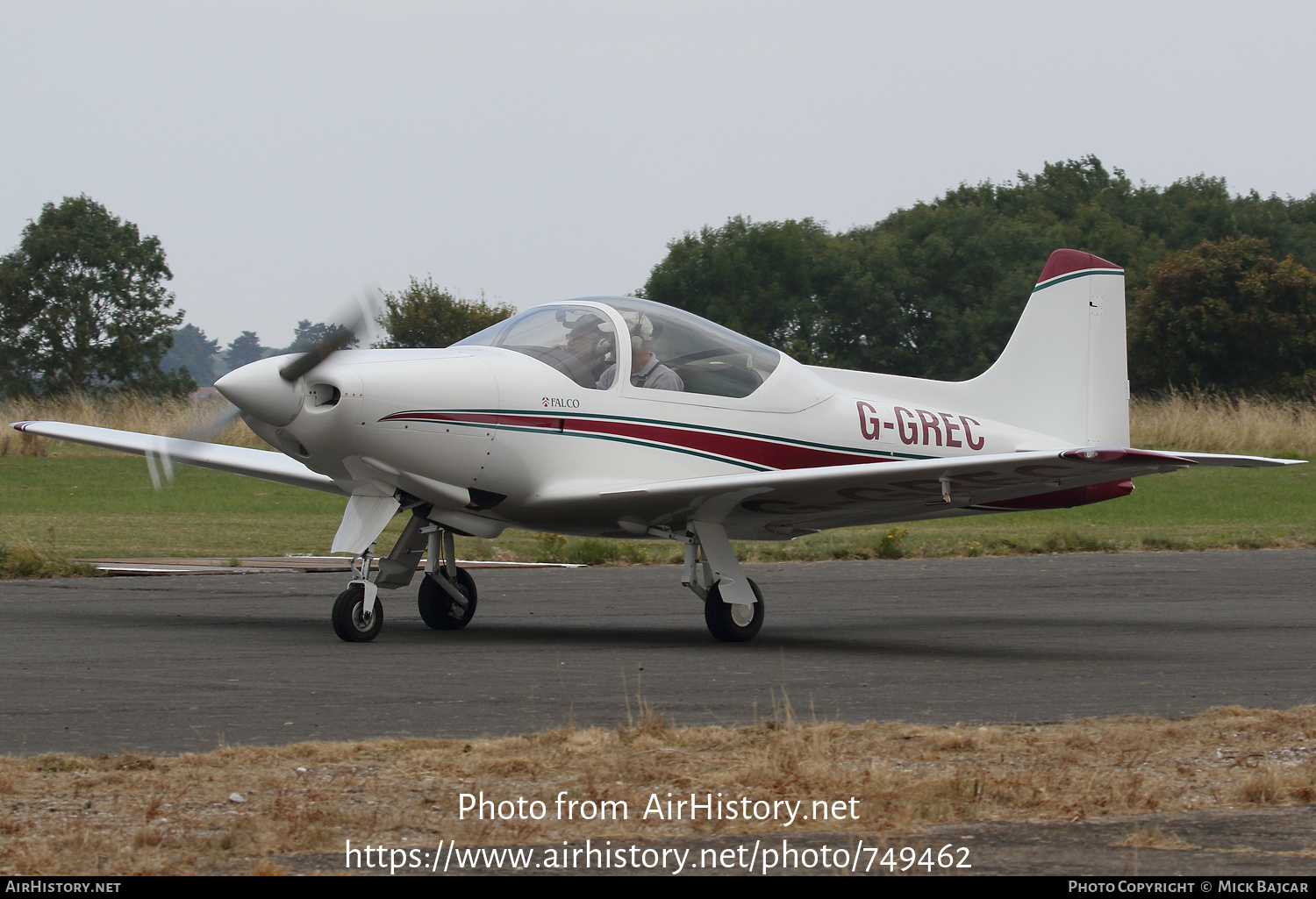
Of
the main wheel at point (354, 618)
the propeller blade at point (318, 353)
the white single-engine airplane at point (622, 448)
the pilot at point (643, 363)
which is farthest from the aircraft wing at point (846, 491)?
the propeller blade at point (318, 353)

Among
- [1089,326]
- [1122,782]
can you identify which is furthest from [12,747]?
[1089,326]

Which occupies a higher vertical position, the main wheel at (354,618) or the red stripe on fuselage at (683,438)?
the red stripe on fuselage at (683,438)

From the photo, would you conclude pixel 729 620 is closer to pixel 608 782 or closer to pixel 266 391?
pixel 266 391

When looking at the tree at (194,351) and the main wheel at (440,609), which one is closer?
the main wheel at (440,609)

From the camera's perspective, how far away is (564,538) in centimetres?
2069

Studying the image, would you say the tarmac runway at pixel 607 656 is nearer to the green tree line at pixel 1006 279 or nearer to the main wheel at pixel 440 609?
the main wheel at pixel 440 609

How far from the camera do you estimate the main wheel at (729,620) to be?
1040 cm

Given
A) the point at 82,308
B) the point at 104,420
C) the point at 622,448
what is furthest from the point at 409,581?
the point at 82,308

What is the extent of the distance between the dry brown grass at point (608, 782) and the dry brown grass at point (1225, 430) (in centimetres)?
3094

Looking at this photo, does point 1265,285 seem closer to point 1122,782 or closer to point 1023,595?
point 1023,595

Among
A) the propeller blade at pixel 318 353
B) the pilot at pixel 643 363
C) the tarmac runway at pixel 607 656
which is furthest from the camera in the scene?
the pilot at pixel 643 363

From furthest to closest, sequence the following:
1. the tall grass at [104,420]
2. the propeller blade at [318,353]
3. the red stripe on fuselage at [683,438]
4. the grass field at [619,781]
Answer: the tall grass at [104,420], the red stripe on fuselage at [683,438], the propeller blade at [318,353], the grass field at [619,781]

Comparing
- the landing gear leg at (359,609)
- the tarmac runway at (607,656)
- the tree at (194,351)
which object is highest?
the tree at (194,351)

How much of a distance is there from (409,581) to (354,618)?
2.88 ft
